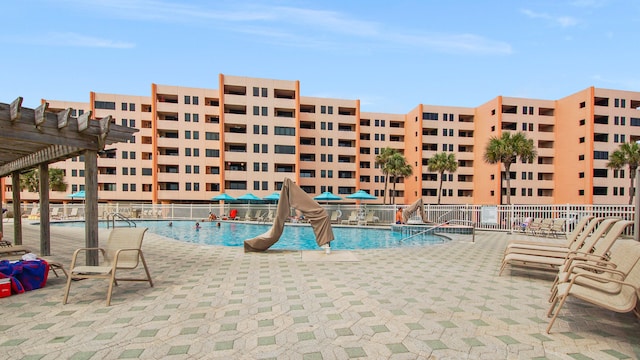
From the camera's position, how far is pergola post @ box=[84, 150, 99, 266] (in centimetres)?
682

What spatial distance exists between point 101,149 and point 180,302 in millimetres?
4666

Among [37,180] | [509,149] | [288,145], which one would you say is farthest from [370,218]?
[37,180]

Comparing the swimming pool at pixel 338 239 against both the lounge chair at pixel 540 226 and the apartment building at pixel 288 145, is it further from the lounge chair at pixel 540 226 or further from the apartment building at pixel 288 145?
the apartment building at pixel 288 145

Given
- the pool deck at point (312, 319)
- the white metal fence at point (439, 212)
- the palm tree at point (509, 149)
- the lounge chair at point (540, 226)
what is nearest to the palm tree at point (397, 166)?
the palm tree at point (509, 149)

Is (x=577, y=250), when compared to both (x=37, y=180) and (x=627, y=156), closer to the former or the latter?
(x=627, y=156)

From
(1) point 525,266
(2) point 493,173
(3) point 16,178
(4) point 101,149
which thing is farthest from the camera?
A: (2) point 493,173

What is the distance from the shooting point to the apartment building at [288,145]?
3925cm

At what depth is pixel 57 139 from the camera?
6.32 m

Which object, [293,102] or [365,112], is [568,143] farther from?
[293,102]

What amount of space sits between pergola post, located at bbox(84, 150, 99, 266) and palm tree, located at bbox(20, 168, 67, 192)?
39788 mm

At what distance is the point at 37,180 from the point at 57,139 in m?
42.5

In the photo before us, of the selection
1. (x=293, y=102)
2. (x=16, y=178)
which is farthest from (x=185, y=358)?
(x=293, y=102)

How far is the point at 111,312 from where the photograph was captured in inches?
174


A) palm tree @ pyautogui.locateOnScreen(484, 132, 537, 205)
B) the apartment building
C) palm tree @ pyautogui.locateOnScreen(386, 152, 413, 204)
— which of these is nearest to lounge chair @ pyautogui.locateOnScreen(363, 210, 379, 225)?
palm tree @ pyautogui.locateOnScreen(484, 132, 537, 205)
